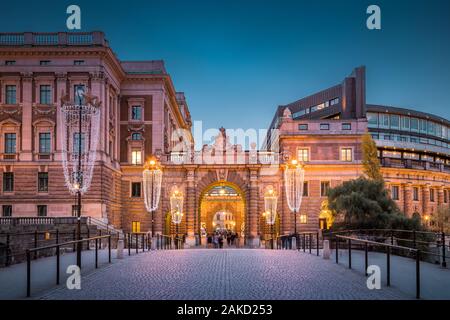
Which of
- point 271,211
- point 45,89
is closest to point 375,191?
point 271,211

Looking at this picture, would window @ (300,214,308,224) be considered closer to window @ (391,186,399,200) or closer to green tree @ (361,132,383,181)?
green tree @ (361,132,383,181)

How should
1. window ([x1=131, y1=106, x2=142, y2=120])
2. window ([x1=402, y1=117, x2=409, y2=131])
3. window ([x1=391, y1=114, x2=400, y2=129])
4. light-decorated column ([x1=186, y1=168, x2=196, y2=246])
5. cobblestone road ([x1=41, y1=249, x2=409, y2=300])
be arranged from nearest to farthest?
cobblestone road ([x1=41, y1=249, x2=409, y2=300])
light-decorated column ([x1=186, y1=168, x2=196, y2=246])
window ([x1=131, y1=106, x2=142, y2=120])
window ([x1=391, y1=114, x2=400, y2=129])
window ([x1=402, y1=117, x2=409, y2=131])

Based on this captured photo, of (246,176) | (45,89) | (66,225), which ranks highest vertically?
(45,89)

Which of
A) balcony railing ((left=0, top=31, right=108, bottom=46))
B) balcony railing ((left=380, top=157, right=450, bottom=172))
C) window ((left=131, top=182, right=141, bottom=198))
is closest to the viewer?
balcony railing ((left=0, top=31, right=108, bottom=46))

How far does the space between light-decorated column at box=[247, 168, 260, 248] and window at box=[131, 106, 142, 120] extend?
14.0 metres

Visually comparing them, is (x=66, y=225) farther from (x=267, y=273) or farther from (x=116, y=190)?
(x=267, y=273)

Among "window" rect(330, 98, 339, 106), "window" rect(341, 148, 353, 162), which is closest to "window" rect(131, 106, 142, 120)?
"window" rect(341, 148, 353, 162)

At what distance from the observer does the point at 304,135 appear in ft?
186

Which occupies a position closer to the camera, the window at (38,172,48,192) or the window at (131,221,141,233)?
the window at (38,172,48,192)

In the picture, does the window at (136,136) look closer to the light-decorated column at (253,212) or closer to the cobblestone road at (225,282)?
the light-decorated column at (253,212)

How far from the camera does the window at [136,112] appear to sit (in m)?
57.7

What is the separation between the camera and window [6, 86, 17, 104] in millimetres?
49031
